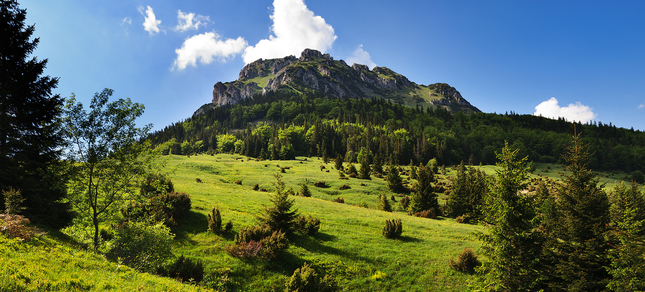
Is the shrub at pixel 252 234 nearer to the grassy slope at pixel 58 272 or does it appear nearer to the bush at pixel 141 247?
the bush at pixel 141 247

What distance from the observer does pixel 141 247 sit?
1477cm

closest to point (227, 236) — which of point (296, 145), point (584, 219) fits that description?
point (584, 219)

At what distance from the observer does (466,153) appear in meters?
166

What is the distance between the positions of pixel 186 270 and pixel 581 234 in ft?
92.3

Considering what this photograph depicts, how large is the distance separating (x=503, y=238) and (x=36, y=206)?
31522 mm

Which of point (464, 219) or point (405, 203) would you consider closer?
point (464, 219)

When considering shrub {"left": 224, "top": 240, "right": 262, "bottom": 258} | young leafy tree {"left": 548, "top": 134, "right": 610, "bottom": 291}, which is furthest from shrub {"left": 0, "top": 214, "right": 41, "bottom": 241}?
young leafy tree {"left": 548, "top": 134, "right": 610, "bottom": 291}

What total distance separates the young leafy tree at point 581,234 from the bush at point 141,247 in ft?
81.6

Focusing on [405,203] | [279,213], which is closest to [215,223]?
[279,213]

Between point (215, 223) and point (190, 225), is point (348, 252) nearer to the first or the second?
point (215, 223)

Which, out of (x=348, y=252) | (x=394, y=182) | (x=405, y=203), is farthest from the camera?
(x=394, y=182)

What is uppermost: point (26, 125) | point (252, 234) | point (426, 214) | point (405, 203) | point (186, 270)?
point (26, 125)

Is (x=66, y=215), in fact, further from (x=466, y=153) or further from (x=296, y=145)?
(x=466, y=153)

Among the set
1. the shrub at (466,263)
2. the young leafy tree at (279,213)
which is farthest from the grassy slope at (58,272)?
the shrub at (466,263)
